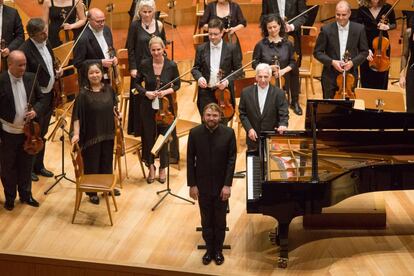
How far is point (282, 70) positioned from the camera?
8.10 metres

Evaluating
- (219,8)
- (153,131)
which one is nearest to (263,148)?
(153,131)

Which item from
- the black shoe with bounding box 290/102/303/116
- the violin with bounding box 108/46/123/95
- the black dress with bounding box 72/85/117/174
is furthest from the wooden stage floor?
the black shoe with bounding box 290/102/303/116

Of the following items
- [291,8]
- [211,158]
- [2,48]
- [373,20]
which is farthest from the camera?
[291,8]

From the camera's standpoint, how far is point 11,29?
25.9 feet

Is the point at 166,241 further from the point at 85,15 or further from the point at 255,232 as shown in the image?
the point at 85,15

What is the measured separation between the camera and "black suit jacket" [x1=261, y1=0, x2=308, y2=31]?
28.5ft

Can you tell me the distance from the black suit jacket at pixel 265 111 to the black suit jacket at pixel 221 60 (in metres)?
0.52

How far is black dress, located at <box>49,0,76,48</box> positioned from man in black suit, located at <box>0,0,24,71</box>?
2.29 feet

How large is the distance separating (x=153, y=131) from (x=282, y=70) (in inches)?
54.6

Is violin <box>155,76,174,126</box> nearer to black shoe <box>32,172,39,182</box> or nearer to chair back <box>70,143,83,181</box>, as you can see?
chair back <box>70,143,83,181</box>

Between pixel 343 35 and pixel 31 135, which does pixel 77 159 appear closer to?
pixel 31 135

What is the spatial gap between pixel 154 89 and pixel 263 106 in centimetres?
92

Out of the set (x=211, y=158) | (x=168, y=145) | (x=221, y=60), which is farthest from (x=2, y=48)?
(x=211, y=158)

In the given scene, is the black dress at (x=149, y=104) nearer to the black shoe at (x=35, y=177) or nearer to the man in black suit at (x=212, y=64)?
the man in black suit at (x=212, y=64)
